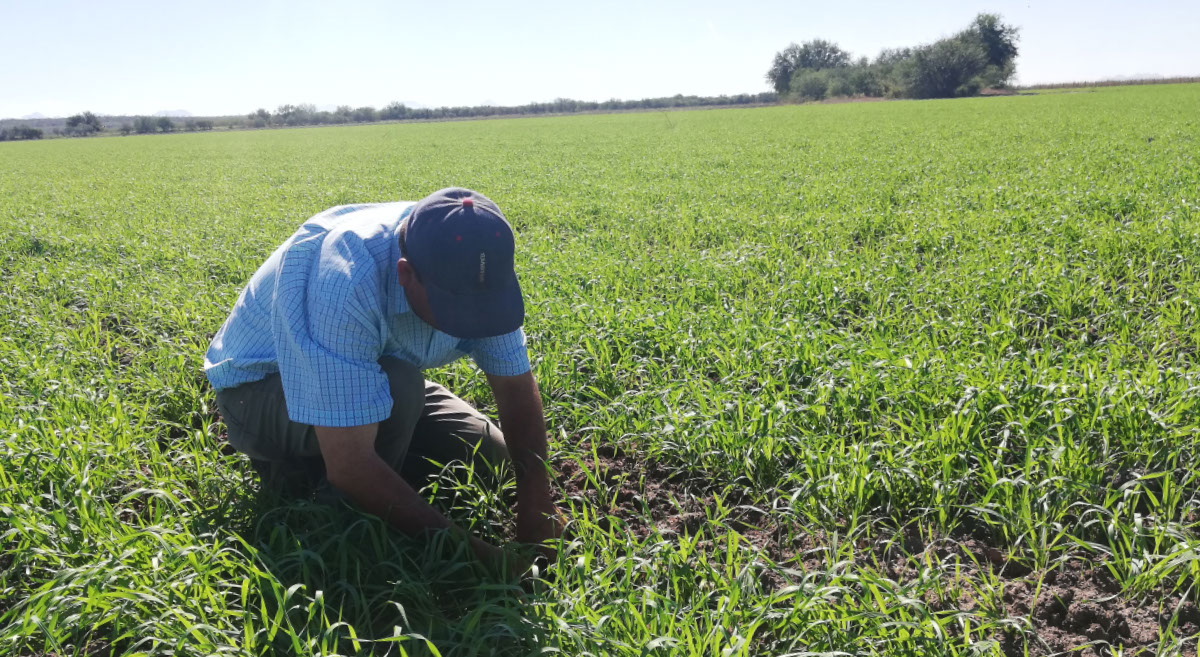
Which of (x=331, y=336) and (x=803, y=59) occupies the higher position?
(x=803, y=59)

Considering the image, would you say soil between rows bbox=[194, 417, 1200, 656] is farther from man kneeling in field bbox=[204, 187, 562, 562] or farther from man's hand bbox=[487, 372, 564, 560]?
man kneeling in field bbox=[204, 187, 562, 562]

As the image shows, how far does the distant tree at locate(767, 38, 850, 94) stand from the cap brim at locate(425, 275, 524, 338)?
103893 millimetres

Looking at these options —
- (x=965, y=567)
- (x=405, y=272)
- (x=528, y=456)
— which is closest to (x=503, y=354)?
(x=528, y=456)

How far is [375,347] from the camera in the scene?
2.13 metres

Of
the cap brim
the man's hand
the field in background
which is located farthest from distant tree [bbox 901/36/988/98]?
the cap brim

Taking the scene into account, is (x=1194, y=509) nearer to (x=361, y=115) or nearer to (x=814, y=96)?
(x=814, y=96)

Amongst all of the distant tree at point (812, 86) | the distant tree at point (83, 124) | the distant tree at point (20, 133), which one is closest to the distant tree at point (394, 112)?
the distant tree at point (83, 124)

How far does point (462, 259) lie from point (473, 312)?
165 mm

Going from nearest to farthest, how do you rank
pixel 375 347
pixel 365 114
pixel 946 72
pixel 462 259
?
1. pixel 462 259
2. pixel 375 347
3. pixel 946 72
4. pixel 365 114

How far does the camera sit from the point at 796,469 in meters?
2.79

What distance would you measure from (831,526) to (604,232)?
586 cm

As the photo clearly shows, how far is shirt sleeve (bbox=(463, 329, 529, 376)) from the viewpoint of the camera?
2432mm

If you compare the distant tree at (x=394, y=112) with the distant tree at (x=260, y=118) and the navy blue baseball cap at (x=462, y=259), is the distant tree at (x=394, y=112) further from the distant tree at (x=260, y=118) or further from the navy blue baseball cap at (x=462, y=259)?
the navy blue baseball cap at (x=462, y=259)

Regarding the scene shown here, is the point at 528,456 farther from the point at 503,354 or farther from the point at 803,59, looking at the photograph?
the point at 803,59
